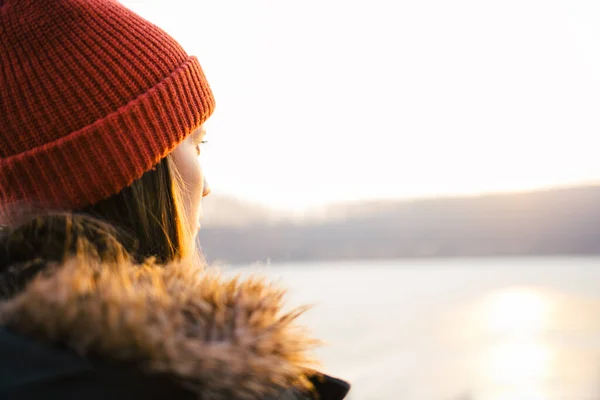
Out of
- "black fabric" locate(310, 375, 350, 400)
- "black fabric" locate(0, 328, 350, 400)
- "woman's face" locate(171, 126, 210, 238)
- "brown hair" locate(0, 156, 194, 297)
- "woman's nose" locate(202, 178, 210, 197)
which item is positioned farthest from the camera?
"woman's nose" locate(202, 178, 210, 197)

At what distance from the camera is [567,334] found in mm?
19875

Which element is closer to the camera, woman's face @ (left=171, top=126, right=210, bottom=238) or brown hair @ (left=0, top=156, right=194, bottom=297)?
brown hair @ (left=0, top=156, right=194, bottom=297)

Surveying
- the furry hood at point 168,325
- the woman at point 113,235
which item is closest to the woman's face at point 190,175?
the woman at point 113,235

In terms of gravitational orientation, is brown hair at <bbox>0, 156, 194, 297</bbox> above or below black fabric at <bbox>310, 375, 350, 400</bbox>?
above

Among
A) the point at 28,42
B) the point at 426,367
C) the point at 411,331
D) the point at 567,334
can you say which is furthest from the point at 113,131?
the point at 567,334

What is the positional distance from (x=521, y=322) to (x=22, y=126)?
66.8ft

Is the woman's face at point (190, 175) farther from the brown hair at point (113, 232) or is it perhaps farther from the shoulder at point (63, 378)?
the shoulder at point (63, 378)

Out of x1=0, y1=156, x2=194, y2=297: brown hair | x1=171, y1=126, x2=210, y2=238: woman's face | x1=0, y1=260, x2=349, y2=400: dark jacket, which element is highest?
x1=171, y1=126, x2=210, y2=238: woman's face

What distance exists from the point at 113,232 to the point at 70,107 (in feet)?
1.13

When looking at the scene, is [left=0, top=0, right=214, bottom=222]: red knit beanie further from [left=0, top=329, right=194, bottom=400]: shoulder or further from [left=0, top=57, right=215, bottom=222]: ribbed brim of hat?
[left=0, top=329, right=194, bottom=400]: shoulder

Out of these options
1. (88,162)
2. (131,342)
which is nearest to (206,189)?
(88,162)

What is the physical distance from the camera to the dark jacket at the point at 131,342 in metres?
0.69

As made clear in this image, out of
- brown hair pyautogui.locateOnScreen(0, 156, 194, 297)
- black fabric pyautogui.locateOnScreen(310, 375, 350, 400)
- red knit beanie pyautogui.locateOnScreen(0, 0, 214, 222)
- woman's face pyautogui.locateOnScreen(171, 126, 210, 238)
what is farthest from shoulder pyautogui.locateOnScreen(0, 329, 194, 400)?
woman's face pyautogui.locateOnScreen(171, 126, 210, 238)

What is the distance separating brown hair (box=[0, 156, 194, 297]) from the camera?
862 millimetres
